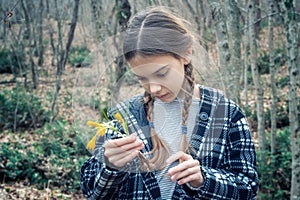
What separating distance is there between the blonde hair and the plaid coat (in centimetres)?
4

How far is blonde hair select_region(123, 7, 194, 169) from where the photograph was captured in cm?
125

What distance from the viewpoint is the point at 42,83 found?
33.1 ft

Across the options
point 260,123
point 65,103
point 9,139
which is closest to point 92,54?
point 260,123

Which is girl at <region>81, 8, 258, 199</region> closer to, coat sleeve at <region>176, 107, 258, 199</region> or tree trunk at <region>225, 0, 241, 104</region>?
coat sleeve at <region>176, 107, 258, 199</region>

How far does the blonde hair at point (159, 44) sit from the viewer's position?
4.12 ft

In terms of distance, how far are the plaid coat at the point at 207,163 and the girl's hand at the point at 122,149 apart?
0.08 meters

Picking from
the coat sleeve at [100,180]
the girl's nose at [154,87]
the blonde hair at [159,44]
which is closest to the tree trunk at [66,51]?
the coat sleeve at [100,180]

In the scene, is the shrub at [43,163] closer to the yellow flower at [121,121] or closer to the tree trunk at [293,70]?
the tree trunk at [293,70]

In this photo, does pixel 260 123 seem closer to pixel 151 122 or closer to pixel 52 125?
pixel 52 125

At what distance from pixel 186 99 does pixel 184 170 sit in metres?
0.24

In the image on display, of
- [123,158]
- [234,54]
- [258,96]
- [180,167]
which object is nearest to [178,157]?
[180,167]

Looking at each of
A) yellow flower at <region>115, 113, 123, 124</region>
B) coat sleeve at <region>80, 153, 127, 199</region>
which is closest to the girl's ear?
yellow flower at <region>115, 113, 123, 124</region>

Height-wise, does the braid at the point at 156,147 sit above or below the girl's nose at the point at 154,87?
below

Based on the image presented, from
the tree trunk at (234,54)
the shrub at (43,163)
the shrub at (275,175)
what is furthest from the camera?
the shrub at (43,163)
